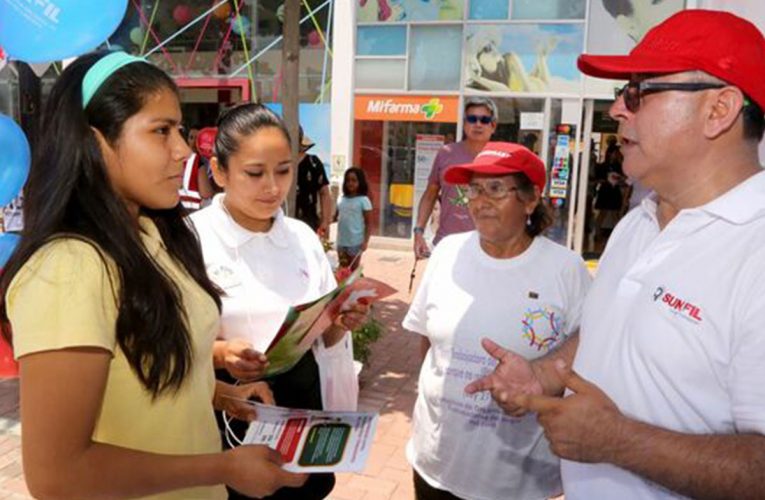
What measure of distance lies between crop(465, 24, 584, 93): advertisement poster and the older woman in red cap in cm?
855

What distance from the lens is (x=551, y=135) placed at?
34.6 ft

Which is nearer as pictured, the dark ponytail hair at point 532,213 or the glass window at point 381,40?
the dark ponytail hair at point 532,213

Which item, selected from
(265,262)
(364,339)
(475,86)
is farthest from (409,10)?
(265,262)

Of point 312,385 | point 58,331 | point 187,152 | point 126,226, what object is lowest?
point 312,385

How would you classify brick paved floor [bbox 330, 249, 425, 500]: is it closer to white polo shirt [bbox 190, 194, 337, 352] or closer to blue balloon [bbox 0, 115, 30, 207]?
white polo shirt [bbox 190, 194, 337, 352]

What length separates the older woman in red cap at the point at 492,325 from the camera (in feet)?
7.48

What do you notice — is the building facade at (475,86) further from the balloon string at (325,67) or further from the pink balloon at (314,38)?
the pink balloon at (314,38)

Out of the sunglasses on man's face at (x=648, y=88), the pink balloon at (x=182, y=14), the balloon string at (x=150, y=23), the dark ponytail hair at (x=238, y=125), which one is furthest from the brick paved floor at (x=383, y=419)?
the balloon string at (x=150, y=23)

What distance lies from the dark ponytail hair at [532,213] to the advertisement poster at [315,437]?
1.05 metres

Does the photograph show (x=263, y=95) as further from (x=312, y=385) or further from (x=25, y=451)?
(x=25, y=451)

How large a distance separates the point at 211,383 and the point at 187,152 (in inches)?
24.7

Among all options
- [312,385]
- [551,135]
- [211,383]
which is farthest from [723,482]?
[551,135]

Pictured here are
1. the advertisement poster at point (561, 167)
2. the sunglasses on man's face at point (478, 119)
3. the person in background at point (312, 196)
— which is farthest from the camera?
the advertisement poster at point (561, 167)

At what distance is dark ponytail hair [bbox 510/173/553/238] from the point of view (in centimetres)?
251
